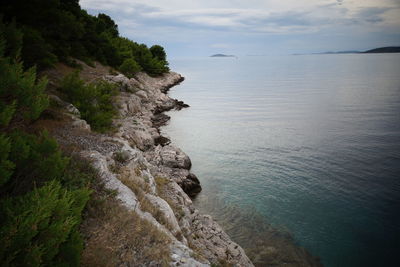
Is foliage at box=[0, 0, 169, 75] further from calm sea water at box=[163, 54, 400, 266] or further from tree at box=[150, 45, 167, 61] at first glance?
tree at box=[150, 45, 167, 61]

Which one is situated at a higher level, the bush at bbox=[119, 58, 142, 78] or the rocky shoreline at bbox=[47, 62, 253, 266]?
the bush at bbox=[119, 58, 142, 78]

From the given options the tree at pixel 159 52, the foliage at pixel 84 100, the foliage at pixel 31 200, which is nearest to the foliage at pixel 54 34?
the foliage at pixel 84 100

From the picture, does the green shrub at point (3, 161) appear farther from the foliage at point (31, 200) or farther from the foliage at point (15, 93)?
the foliage at point (15, 93)

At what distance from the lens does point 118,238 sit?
741 cm

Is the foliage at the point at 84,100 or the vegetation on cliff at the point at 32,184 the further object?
the foliage at the point at 84,100

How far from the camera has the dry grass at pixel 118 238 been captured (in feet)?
22.1

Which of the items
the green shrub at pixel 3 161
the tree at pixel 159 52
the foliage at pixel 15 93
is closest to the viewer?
the green shrub at pixel 3 161

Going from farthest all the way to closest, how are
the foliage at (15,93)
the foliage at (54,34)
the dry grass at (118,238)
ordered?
the foliage at (54,34), the dry grass at (118,238), the foliage at (15,93)

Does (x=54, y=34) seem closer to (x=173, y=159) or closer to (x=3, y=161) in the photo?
(x=173, y=159)

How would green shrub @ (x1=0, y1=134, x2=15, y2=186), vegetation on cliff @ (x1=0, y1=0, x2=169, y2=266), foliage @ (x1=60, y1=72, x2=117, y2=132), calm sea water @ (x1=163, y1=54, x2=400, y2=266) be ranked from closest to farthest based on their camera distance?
vegetation on cliff @ (x1=0, y1=0, x2=169, y2=266)
green shrub @ (x1=0, y1=134, x2=15, y2=186)
calm sea water @ (x1=163, y1=54, x2=400, y2=266)
foliage @ (x1=60, y1=72, x2=117, y2=132)

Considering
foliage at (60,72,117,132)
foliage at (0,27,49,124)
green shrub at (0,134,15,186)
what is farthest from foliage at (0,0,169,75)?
green shrub at (0,134,15,186)

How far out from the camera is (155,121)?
1594 inches

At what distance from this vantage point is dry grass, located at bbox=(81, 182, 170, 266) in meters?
6.75

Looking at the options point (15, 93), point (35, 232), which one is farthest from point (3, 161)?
point (15, 93)
